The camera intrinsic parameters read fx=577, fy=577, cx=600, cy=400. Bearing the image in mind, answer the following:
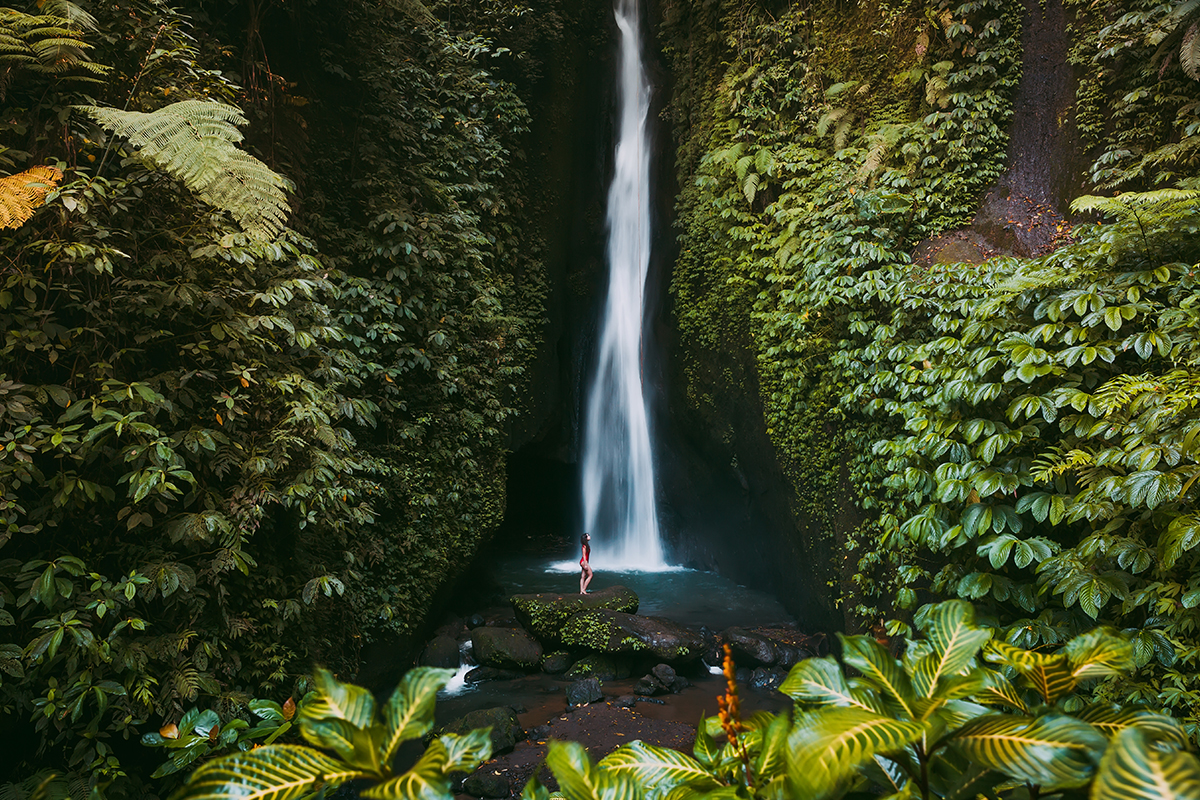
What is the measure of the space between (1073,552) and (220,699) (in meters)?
4.79

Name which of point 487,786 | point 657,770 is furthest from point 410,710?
point 487,786

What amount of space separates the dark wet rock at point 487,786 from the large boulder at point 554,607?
227 centimetres

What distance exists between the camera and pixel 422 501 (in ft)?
20.9

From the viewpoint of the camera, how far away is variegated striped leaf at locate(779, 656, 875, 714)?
988 millimetres

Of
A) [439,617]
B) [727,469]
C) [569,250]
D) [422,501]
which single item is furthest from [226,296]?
[569,250]

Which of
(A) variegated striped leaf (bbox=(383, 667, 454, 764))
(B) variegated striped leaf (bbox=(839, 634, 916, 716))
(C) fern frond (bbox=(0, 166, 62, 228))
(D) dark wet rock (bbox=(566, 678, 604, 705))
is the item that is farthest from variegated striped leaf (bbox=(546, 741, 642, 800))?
(D) dark wet rock (bbox=(566, 678, 604, 705))

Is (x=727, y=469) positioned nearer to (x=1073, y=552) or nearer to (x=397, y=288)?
(x=397, y=288)

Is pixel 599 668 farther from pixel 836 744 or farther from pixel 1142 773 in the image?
pixel 1142 773

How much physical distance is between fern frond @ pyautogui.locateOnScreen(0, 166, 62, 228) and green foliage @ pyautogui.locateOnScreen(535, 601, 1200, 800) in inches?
139

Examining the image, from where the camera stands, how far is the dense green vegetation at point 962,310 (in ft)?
9.60

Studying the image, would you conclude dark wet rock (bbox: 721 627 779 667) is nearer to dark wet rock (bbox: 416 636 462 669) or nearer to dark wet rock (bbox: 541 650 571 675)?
dark wet rock (bbox: 541 650 571 675)

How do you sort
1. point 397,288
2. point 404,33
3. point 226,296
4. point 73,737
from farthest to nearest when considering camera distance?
point 404,33 < point 397,288 < point 226,296 < point 73,737

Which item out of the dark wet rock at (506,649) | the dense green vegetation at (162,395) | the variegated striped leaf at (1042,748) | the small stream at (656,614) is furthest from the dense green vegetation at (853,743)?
the dark wet rock at (506,649)

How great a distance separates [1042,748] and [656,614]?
795cm
